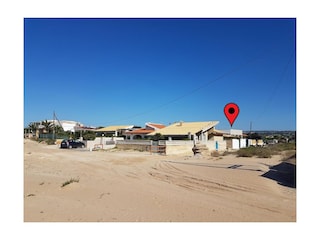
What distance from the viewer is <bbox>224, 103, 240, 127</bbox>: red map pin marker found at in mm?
6571

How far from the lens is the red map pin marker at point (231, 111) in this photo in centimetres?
657

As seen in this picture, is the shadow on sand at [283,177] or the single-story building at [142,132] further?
the single-story building at [142,132]

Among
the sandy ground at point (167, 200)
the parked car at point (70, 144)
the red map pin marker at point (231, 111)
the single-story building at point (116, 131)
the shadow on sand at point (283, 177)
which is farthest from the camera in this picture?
the single-story building at point (116, 131)

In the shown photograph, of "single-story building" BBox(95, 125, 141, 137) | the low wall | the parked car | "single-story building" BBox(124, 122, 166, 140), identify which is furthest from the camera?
"single-story building" BBox(95, 125, 141, 137)

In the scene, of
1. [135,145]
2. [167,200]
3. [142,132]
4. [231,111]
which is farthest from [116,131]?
[167,200]

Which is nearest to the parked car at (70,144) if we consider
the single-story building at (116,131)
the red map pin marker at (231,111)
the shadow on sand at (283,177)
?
the single-story building at (116,131)

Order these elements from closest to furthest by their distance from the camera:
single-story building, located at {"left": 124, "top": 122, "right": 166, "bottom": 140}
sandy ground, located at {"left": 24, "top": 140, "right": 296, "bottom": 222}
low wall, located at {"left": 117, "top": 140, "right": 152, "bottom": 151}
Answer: sandy ground, located at {"left": 24, "top": 140, "right": 296, "bottom": 222}, low wall, located at {"left": 117, "top": 140, "right": 152, "bottom": 151}, single-story building, located at {"left": 124, "top": 122, "right": 166, "bottom": 140}

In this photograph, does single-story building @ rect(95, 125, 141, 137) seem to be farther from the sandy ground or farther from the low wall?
the sandy ground

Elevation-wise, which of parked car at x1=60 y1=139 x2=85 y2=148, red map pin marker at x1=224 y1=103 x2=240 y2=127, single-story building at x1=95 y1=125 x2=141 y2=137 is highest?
red map pin marker at x1=224 y1=103 x2=240 y2=127

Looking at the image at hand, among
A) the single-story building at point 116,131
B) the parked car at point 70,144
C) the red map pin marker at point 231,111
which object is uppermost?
the red map pin marker at point 231,111

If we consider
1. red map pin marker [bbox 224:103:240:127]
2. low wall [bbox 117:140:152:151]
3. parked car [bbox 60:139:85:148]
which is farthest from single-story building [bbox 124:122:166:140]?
red map pin marker [bbox 224:103:240:127]

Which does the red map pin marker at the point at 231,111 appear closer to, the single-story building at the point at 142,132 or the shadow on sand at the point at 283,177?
the shadow on sand at the point at 283,177
